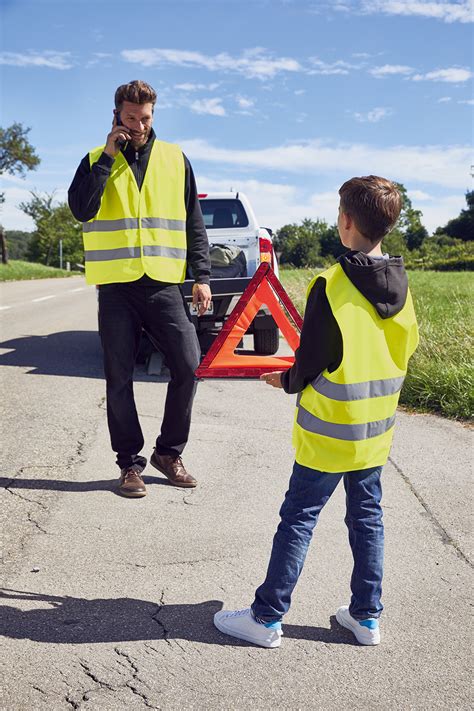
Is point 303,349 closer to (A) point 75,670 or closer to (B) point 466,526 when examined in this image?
(A) point 75,670

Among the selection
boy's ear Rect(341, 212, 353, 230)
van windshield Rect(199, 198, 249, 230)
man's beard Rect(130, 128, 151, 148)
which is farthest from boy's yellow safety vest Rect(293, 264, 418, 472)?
van windshield Rect(199, 198, 249, 230)

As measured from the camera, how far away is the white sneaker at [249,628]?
279 centimetres

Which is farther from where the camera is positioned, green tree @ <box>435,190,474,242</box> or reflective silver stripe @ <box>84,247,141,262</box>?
green tree @ <box>435,190,474,242</box>

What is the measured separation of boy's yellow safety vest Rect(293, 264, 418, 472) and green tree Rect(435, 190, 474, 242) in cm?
8488

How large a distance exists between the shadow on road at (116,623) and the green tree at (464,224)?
279ft

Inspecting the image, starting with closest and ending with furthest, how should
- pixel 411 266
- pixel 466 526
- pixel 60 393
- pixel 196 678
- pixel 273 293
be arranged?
pixel 196 678, pixel 466 526, pixel 273 293, pixel 60 393, pixel 411 266

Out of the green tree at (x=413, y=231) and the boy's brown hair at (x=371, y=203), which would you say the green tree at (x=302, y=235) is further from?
the boy's brown hair at (x=371, y=203)

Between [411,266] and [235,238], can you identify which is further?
[411,266]

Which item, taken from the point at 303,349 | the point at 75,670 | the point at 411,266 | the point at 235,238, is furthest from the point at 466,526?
the point at 411,266

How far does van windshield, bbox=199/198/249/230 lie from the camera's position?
9477 mm

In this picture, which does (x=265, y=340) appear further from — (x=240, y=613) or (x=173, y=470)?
(x=240, y=613)

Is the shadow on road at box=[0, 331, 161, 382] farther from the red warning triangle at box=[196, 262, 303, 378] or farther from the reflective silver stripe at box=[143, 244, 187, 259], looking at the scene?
the reflective silver stripe at box=[143, 244, 187, 259]

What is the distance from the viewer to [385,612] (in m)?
3.10

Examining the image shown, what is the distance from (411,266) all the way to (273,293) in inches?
2232
